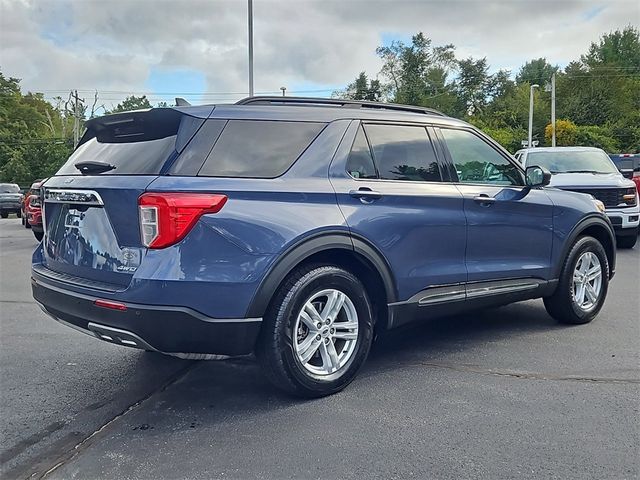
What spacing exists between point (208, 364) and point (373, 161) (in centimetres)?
Answer: 197

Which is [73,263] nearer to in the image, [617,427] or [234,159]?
[234,159]

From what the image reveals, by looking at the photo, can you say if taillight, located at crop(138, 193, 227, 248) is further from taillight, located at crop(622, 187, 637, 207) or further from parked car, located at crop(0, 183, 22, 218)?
parked car, located at crop(0, 183, 22, 218)

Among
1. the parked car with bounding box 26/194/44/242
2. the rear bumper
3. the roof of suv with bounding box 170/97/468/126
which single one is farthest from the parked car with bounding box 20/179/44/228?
the rear bumper

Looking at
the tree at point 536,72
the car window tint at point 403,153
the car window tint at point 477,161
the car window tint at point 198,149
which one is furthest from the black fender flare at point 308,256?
the tree at point 536,72

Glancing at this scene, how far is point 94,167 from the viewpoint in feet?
11.7

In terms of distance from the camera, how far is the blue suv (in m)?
3.18

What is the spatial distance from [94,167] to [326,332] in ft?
5.71

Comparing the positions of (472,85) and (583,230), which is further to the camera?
(472,85)

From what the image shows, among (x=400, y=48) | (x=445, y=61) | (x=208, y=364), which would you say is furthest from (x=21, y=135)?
(x=208, y=364)

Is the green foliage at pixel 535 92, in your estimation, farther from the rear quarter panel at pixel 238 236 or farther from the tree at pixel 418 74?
the rear quarter panel at pixel 238 236

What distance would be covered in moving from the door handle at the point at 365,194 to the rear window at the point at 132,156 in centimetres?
116

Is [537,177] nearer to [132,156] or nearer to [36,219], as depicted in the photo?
[132,156]

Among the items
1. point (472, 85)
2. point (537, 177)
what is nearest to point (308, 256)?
point (537, 177)

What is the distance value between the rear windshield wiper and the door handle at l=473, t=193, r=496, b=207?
2646 millimetres
